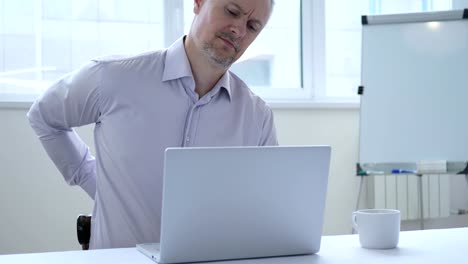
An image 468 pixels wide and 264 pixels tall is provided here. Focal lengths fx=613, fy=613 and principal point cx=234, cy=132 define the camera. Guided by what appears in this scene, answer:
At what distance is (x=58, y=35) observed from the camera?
129 inches

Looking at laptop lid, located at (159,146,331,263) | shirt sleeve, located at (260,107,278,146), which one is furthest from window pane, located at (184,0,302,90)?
laptop lid, located at (159,146,331,263)

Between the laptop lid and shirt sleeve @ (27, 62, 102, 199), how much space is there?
2.34ft

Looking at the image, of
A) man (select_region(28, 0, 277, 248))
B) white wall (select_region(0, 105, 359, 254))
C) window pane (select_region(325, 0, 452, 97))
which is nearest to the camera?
man (select_region(28, 0, 277, 248))

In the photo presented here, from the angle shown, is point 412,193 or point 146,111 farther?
point 412,193

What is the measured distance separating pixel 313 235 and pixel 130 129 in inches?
26.5

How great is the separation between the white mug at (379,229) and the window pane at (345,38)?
8.10ft

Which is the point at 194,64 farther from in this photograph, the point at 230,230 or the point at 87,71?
the point at 230,230

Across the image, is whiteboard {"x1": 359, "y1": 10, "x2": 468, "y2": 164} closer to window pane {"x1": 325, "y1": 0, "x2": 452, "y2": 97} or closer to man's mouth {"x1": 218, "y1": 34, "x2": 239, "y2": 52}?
window pane {"x1": 325, "y1": 0, "x2": 452, "y2": 97}

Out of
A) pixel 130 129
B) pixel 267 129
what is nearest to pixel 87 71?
pixel 130 129

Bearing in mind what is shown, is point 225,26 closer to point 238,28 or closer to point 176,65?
point 238,28

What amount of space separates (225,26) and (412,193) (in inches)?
92.9

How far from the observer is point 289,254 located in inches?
49.7

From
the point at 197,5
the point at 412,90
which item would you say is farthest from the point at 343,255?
the point at 412,90

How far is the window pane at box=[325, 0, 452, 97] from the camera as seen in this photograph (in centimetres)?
377
